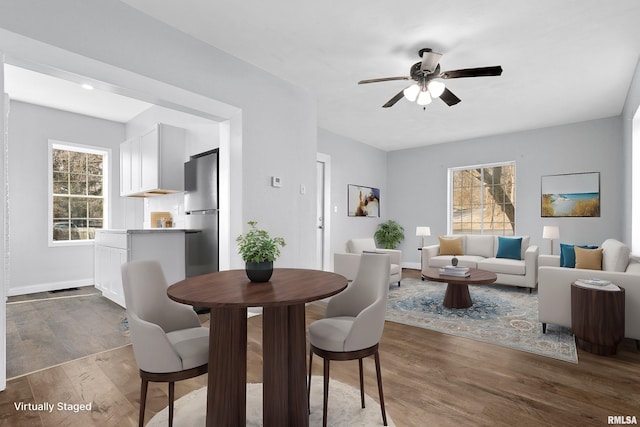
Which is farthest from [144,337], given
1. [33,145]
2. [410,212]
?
[410,212]

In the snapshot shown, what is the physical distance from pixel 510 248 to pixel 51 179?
760cm

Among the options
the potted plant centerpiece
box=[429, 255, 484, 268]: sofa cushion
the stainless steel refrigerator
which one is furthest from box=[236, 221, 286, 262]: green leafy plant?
box=[429, 255, 484, 268]: sofa cushion

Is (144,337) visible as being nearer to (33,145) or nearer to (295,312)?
(295,312)

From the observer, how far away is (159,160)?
442cm

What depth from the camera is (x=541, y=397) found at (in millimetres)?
2068

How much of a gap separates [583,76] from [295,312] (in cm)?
442

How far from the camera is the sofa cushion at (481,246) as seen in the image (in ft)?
19.7

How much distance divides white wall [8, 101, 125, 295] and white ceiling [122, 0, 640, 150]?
3851mm

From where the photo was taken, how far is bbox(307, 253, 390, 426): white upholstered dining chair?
1706 millimetres

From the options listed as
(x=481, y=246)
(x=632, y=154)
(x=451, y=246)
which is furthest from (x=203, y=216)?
(x=632, y=154)

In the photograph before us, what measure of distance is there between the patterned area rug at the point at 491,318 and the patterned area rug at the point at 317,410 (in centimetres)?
164

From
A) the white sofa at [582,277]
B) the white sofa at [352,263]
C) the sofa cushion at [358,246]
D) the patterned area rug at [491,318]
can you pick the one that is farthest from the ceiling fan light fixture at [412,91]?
the sofa cushion at [358,246]

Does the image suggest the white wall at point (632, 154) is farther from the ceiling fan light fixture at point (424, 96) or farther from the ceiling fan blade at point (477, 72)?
the ceiling fan light fixture at point (424, 96)

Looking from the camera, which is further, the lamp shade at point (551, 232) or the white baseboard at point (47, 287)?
the lamp shade at point (551, 232)
